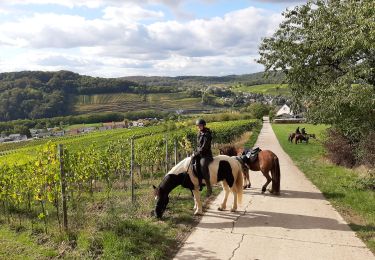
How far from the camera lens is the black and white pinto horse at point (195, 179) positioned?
10.2 meters

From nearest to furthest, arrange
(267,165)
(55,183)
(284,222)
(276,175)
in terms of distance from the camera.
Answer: (55,183) → (284,222) → (276,175) → (267,165)

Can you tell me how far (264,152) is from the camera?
13.6 meters

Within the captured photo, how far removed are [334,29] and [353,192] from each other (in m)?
6.21

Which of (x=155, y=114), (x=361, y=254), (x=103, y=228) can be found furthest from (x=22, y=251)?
(x=155, y=114)

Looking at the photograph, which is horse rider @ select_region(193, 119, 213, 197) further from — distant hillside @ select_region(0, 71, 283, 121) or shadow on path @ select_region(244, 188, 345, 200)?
distant hillside @ select_region(0, 71, 283, 121)

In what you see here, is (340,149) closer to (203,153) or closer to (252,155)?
(252,155)

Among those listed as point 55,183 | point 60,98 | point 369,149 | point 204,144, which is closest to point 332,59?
point 369,149

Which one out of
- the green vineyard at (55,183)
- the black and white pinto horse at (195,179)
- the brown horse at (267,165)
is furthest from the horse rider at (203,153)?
the brown horse at (267,165)

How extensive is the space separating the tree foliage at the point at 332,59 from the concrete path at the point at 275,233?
3665mm

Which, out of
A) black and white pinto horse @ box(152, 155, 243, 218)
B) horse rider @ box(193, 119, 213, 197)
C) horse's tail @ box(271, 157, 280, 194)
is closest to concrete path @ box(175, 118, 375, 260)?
horse's tail @ box(271, 157, 280, 194)

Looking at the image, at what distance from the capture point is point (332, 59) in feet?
54.3

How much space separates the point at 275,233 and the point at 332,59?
1033 cm

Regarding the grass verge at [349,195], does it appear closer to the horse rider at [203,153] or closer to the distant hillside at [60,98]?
the horse rider at [203,153]

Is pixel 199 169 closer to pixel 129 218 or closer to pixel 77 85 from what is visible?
pixel 129 218
